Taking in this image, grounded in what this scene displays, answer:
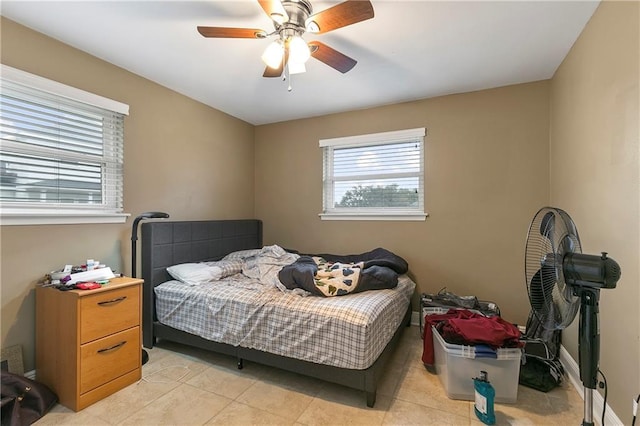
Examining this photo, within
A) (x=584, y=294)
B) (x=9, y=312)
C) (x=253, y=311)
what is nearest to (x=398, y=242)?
(x=253, y=311)

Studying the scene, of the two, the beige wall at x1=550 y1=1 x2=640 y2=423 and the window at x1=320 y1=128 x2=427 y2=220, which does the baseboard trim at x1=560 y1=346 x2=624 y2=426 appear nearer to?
the beige wall at x1=550 y1=1 x2=640 y2=423

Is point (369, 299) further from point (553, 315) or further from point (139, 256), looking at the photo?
point (139, 256)

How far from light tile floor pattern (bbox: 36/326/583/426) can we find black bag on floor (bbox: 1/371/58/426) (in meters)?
0.07

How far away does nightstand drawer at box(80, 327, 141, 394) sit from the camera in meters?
1.84

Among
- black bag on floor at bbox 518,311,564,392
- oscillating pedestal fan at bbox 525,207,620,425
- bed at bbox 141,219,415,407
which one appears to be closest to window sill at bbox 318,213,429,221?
bed at bbox 141,219,415,407

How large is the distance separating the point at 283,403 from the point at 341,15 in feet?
7.70

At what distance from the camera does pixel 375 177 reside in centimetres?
357

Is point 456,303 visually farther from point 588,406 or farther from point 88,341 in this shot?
point 88,341

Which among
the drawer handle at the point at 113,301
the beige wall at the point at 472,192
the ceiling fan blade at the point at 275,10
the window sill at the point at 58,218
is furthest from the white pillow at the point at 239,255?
the ceiling fan blade at the point at 275,10

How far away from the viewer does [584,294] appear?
1.18 m

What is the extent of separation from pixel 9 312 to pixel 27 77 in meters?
1.61

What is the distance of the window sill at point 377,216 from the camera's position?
3292 millimetres

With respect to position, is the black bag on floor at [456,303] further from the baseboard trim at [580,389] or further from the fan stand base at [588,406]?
the fan stand base at [588,406]

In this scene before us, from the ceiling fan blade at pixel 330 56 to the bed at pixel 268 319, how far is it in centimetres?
168
